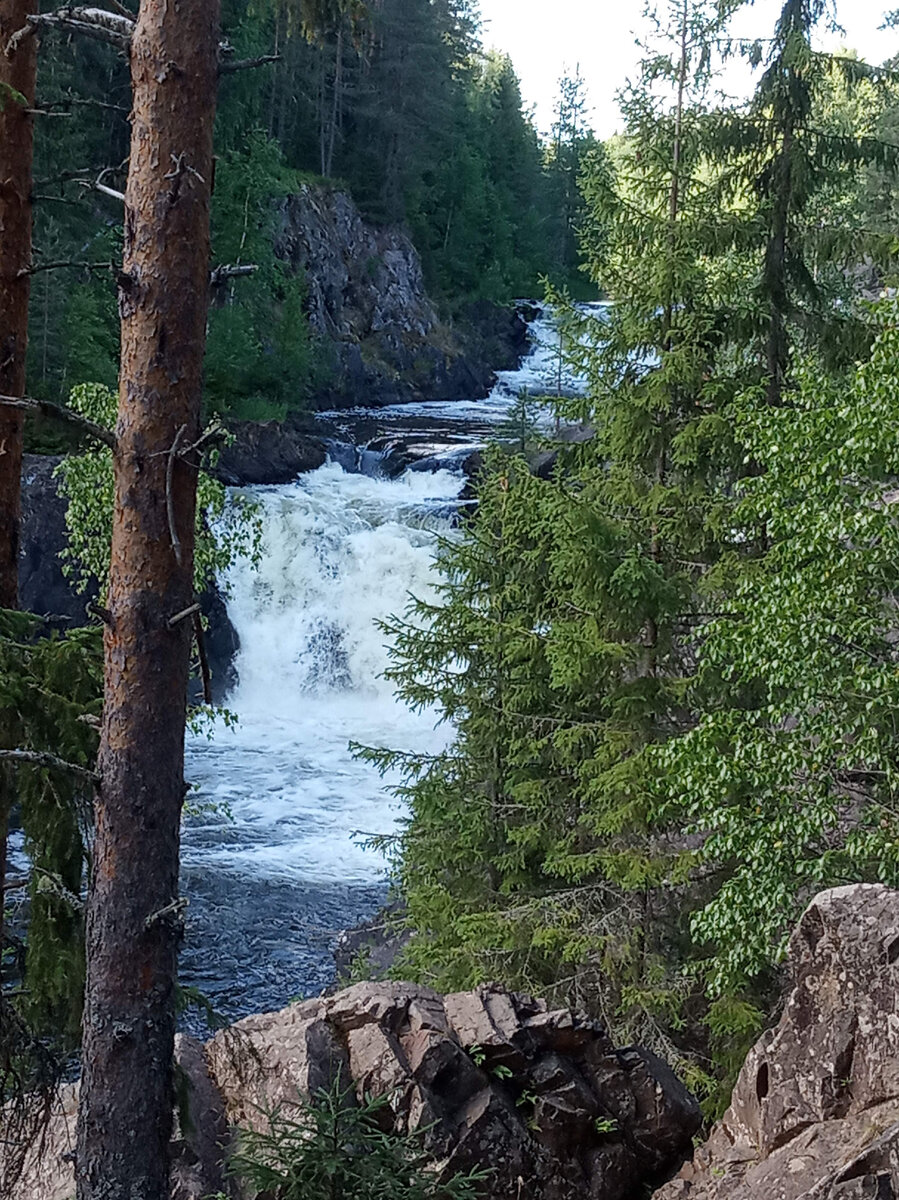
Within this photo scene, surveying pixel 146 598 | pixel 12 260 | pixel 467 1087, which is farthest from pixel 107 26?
pixel 467 1087

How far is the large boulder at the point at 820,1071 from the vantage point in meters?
5.67

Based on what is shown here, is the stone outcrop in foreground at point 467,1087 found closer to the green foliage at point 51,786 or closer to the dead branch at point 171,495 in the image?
the green foliage at point 51,786

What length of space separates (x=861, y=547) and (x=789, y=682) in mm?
1127

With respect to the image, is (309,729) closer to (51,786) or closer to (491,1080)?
(491,1080)

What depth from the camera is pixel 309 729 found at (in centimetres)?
2120

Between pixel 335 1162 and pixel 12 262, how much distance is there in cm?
466

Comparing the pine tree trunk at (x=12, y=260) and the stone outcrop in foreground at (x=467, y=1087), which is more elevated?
the pine tree trunk at (x=12, y=260)

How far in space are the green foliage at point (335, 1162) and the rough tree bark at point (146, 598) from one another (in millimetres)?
1182

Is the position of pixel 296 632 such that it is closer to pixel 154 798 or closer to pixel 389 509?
pixel 389 509

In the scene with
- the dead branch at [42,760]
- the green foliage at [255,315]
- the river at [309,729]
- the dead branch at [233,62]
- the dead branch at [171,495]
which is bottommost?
the river at [309,729]

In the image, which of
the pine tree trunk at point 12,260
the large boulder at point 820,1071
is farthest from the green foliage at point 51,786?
the large boulder at point 820,1071

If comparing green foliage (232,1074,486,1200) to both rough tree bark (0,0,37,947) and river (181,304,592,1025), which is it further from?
river (181,304,592,1025)

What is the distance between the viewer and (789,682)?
24.9 feet

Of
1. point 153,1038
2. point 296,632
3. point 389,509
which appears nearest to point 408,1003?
point 153,1038
